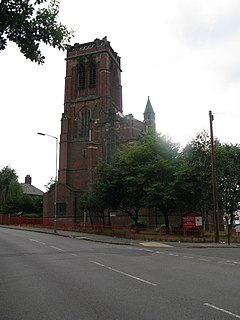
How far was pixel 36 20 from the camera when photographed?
21.7 ft

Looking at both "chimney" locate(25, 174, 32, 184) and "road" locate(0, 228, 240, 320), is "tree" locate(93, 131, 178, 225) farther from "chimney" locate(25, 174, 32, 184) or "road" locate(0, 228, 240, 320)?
"chimney" locate(25, 174, 32, 184)

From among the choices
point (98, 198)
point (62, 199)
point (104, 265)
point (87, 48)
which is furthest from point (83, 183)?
point (104, 265)

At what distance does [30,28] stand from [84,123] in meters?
55.5

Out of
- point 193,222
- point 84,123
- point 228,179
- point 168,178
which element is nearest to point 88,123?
point 84,123

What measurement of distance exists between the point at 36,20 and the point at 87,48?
63651 millimetres

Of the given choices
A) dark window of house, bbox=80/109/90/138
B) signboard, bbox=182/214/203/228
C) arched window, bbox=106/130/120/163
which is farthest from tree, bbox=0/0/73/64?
dark window of house, bbox=80/109/90/138

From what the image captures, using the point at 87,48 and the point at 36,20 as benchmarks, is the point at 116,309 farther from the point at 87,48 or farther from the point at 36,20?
the point at 87,48

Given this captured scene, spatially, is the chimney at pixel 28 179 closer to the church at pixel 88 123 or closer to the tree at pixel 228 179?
the church at pixel 88 123

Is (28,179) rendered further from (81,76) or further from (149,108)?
(149,108)

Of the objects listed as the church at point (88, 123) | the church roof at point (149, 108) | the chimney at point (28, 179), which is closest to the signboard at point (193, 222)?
the church at point (88, 123)

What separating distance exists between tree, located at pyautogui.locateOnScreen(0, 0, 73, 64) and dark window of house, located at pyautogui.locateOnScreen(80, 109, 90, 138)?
53.3m

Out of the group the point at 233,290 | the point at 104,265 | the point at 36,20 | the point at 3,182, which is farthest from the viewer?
the point at 3,182

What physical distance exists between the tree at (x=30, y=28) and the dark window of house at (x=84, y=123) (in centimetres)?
5329

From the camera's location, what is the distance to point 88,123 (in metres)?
61.2
